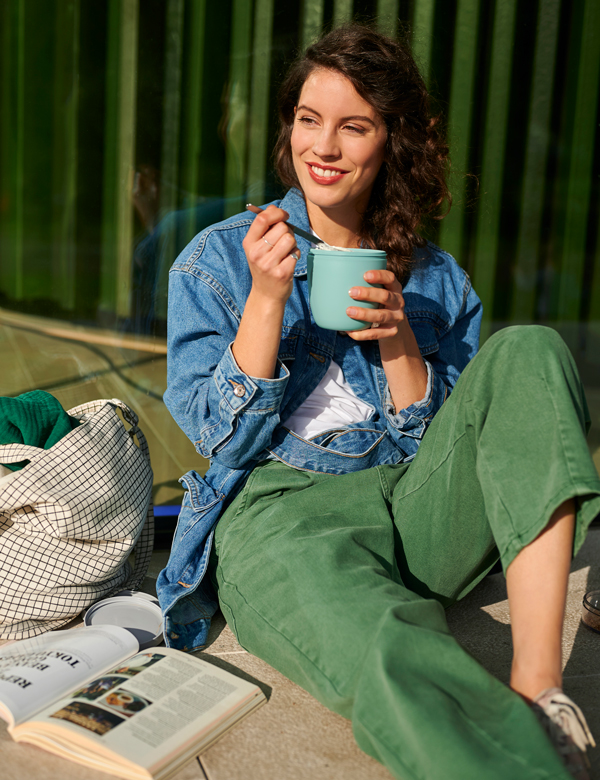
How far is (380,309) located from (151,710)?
811mm

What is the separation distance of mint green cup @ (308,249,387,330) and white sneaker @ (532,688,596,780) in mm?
712

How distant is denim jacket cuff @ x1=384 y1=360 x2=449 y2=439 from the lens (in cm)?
167

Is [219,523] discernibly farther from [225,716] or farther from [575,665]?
[575,665]

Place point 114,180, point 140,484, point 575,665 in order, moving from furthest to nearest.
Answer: point 114,180, point 140,484, point 575,665

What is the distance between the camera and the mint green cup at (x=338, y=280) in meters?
1.36

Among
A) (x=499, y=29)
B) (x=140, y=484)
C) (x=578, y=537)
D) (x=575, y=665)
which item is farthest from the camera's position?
(x=499, y=29)

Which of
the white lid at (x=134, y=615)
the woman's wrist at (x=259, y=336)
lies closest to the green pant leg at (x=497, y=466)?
the woman's wrist at (x=259, y=336)

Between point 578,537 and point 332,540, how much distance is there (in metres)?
0.43

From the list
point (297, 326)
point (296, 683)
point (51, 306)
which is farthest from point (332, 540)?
point (51, 306)

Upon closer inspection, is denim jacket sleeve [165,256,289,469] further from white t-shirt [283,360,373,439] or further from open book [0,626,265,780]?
open book [0,626,265,780]

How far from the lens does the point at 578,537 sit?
3.94ft

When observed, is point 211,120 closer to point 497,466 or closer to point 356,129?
point 356,129

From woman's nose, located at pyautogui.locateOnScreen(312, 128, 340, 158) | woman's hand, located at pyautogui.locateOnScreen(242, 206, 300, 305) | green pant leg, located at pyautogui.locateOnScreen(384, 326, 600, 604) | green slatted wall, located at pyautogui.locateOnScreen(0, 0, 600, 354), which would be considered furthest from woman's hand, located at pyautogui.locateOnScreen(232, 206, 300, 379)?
green slatted wall, located at pyautogui.locateOnScreen(0, 0, 600, 354)

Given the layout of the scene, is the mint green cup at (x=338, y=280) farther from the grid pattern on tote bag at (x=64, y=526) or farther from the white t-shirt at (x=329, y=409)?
the grid pattern on tote bag at (x=64, y=526)
